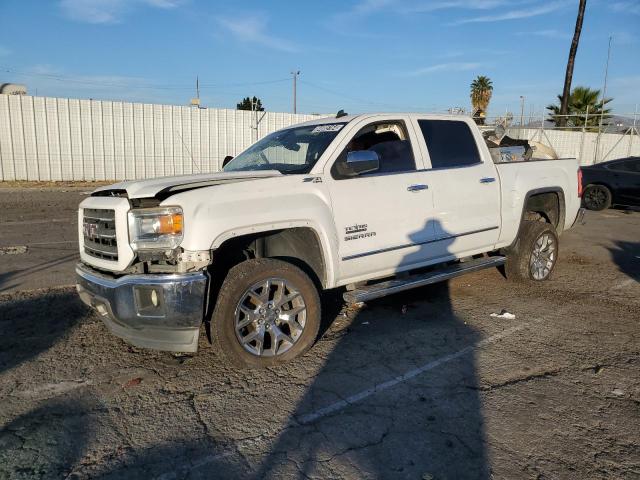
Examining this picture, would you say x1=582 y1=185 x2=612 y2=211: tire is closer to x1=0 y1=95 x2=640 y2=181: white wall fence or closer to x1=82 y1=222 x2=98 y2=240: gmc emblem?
x1=0 y1=95 x2=640 y2=181: white wall fence

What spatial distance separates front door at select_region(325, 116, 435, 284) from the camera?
436cm

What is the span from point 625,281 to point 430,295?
9.45ft

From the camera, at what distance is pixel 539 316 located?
209 inches

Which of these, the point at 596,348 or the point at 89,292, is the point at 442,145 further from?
the point at 89,292

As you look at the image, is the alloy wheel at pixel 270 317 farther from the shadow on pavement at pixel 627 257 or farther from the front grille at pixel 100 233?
the shadow on pavement at pixel 627 257

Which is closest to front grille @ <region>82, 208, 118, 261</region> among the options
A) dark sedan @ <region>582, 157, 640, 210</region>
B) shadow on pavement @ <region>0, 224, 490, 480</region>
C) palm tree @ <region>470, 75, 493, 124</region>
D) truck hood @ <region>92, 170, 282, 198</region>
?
truck hood @ <region>92, 170, 282, 198</region>

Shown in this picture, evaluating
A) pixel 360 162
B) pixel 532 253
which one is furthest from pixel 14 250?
pixel 532 253

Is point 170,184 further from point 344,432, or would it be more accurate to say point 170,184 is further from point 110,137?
point 110,137

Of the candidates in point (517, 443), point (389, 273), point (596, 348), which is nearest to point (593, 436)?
point (517, 443)

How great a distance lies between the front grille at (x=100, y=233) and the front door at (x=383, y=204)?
1742 millimetres

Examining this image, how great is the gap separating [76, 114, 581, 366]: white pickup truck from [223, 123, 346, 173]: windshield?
19mm

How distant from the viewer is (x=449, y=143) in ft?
17.9

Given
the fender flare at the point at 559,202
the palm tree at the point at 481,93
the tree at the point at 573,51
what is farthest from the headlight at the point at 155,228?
the palm tree at the point at 481,93

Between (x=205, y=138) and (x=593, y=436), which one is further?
(x=205, y=138)
